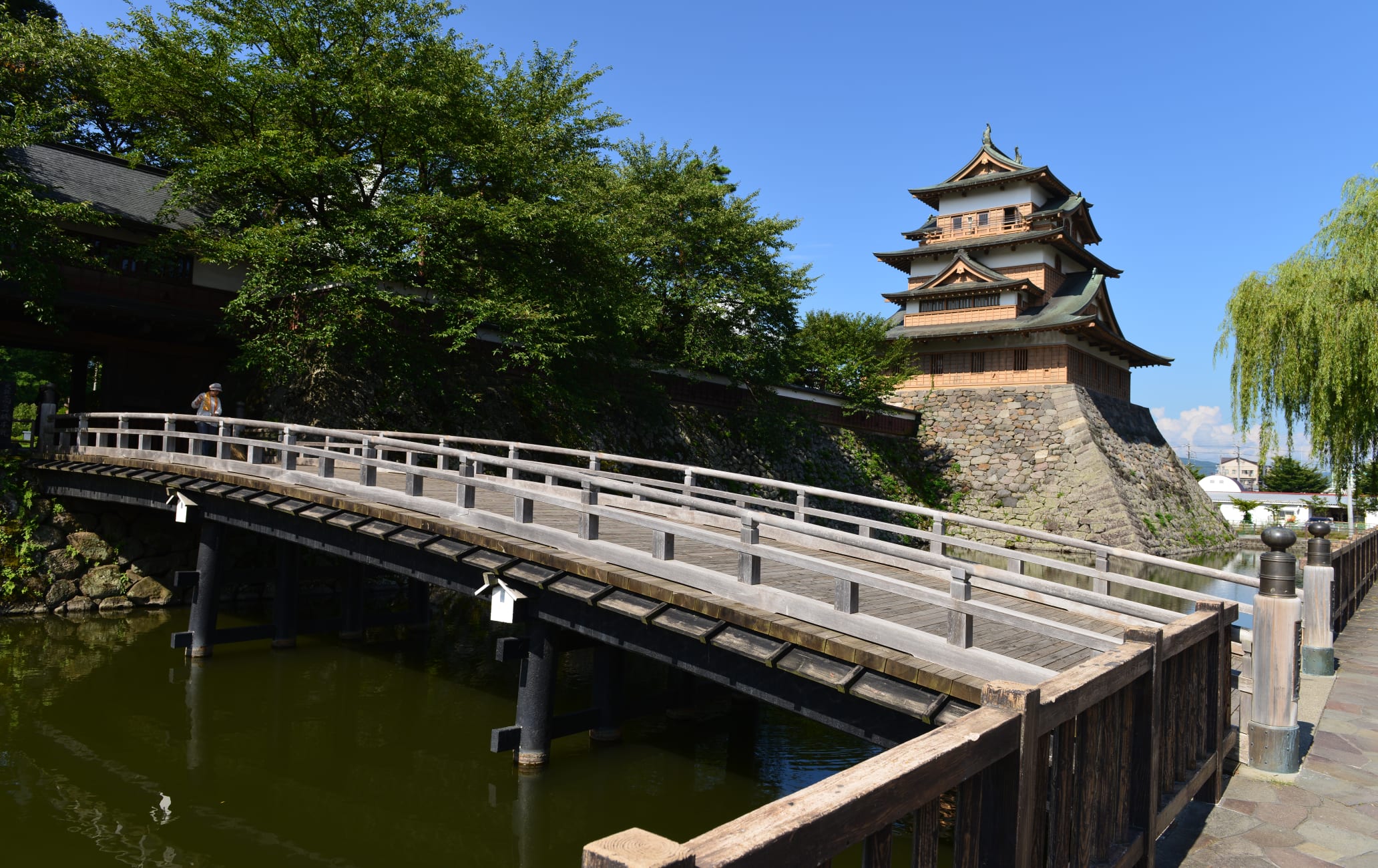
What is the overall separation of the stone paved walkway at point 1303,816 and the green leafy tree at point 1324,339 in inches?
645

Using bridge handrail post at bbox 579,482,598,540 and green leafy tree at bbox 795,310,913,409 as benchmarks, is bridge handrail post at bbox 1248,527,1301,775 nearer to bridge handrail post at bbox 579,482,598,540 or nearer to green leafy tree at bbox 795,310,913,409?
bridge handrail post at bbox 579,482,598,540

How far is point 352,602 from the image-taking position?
47.2ft

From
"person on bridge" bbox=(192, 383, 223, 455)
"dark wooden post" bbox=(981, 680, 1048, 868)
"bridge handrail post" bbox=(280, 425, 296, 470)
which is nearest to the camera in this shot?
"dark wooden post" bbox=(981, 680, 1048, 868)

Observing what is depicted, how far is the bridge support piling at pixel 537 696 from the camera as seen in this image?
9023mm

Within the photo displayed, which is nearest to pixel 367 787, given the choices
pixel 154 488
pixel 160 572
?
pixel 154 488

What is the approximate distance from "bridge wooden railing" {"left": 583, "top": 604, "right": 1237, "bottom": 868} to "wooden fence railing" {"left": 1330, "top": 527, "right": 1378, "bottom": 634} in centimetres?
701

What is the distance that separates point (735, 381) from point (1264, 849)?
23.8 meters

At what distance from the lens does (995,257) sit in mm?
A: 40625

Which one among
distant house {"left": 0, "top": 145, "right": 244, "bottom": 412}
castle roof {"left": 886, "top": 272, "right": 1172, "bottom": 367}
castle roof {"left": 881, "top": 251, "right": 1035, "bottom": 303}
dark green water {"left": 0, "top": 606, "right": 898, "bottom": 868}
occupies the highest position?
castle roof {"left": 881, "top": 251, "right": 1035, "bottom": 303}

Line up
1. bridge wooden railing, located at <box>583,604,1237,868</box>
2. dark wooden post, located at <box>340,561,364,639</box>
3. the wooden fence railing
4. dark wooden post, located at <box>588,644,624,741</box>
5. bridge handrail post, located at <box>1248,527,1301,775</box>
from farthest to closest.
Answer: dark wooden post, located at <box>340,561,364,639</box> < the wooden fence railing < dark wooden post, located at <box>588,644,624,741</box> < bridge handrail post, located at <box>1248,527,1301,775</box> < bridge wooden railing, located at <box>583,604,1237,868</box>

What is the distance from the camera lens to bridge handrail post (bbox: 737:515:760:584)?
7.27 m

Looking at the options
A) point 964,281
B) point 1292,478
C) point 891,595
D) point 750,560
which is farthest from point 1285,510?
point 750,560

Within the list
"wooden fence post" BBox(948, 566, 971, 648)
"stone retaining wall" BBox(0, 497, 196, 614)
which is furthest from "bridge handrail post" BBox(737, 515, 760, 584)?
"stone retaining wall" BBox(0, 497, 196, 614)

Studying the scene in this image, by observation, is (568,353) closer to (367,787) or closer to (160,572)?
(160,572)
